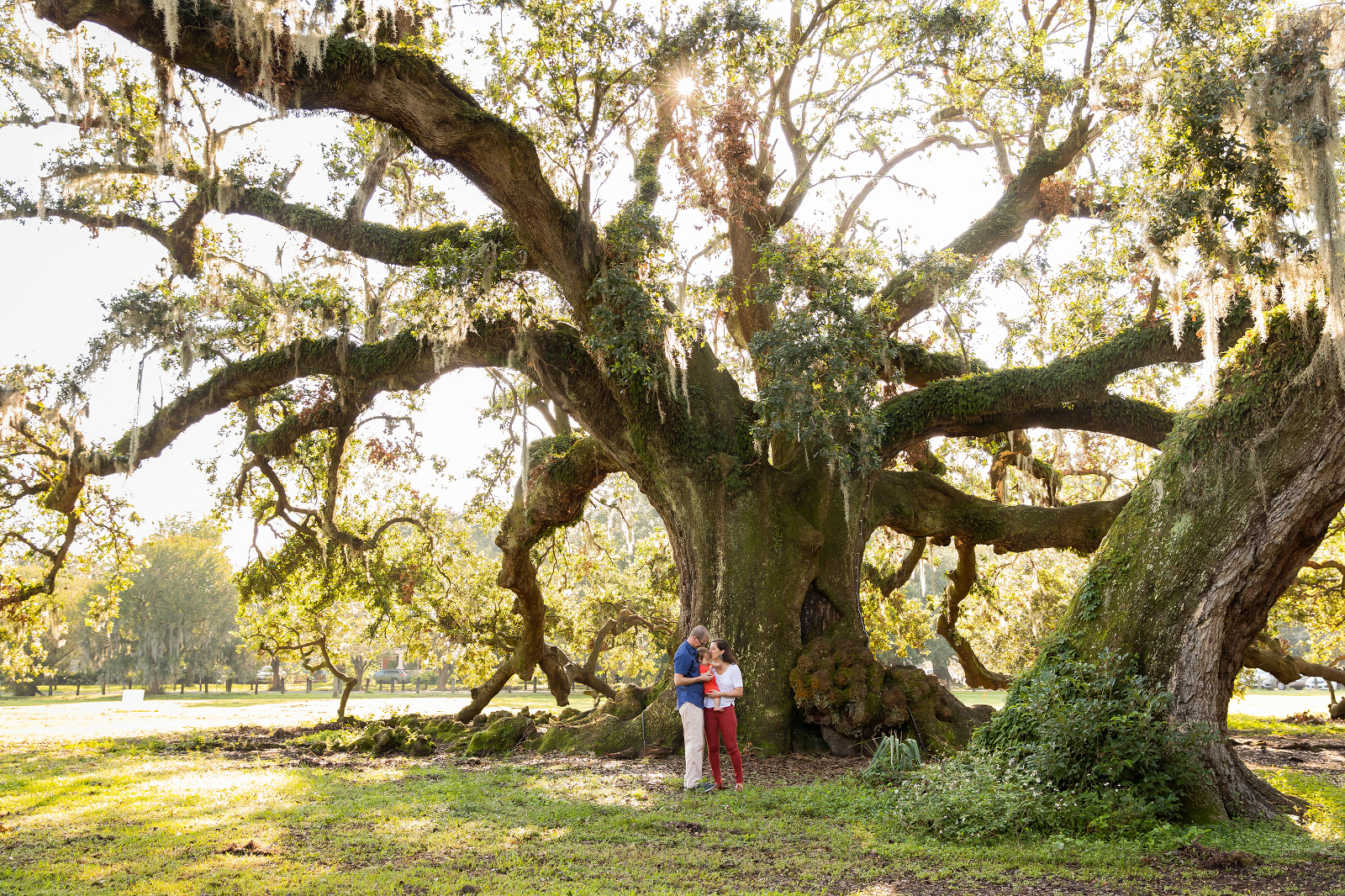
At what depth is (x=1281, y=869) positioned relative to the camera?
479 cm

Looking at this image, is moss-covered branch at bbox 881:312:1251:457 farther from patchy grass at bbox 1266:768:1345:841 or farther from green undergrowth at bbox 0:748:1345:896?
green undergrowth at bbox 0:748:1345:896

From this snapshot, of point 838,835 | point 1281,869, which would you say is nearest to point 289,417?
point 838,835

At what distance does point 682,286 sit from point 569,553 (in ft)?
22.5

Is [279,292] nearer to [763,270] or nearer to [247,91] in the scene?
[247,91]

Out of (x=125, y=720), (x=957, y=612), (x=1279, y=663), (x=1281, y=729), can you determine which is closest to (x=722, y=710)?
(x=957, y=612)

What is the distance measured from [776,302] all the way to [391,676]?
45675mm

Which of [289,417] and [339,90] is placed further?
[289,417]

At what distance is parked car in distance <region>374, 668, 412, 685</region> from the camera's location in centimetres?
4997

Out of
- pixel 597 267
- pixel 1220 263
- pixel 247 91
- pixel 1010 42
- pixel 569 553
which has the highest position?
pixel 1010 42

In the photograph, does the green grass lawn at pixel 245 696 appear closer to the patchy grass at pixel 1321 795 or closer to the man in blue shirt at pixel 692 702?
the man in blue shirt at pixel 692 702

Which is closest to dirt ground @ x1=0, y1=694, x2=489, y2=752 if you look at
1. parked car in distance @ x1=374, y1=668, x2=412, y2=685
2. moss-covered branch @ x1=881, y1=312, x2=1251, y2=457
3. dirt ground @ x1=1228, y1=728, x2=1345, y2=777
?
moss-covered branch @ x1=881, y1=312, x2=1251, y2=457

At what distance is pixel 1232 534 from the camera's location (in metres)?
6.30

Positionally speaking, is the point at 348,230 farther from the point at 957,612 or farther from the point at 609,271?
the point at 957,612

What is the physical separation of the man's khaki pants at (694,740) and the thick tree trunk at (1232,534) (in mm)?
3320
